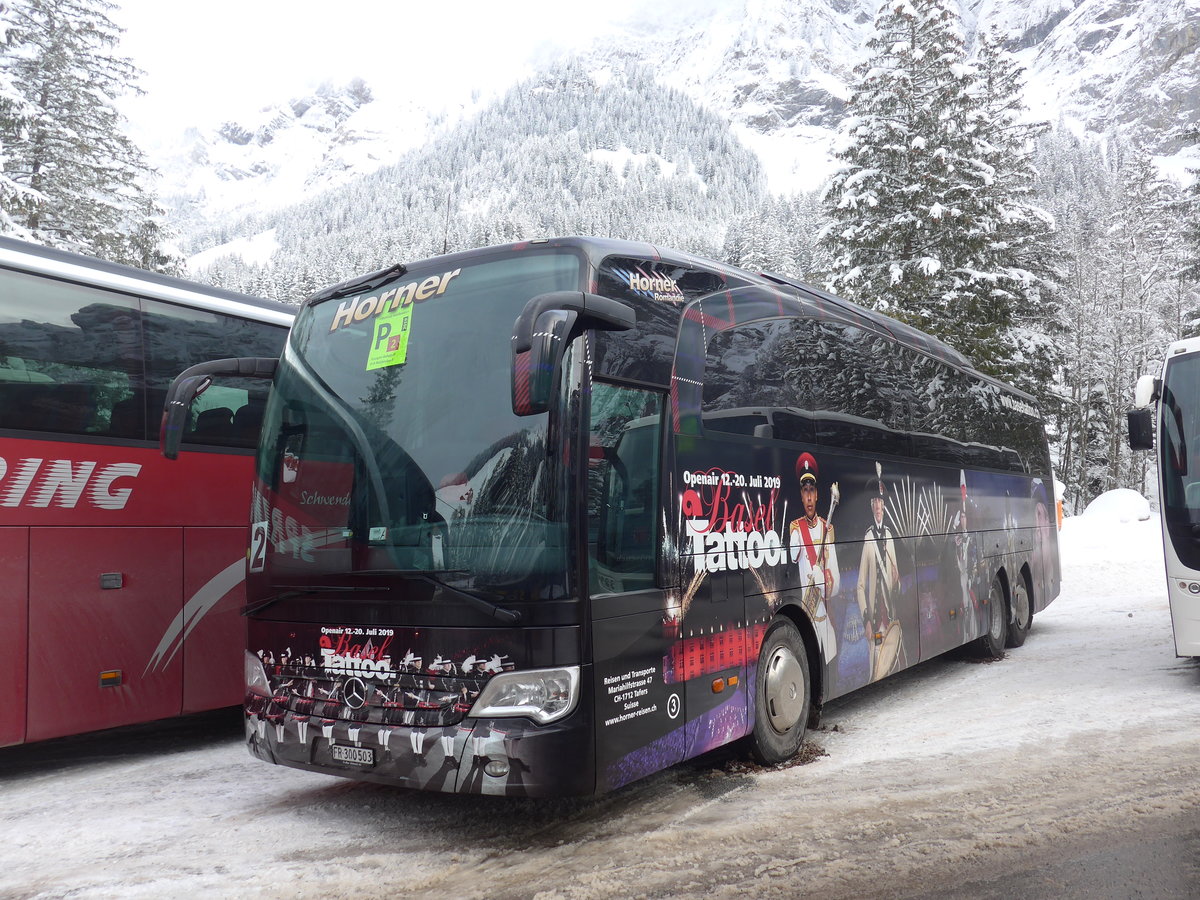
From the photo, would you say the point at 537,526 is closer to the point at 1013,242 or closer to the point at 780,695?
the point at 780,695

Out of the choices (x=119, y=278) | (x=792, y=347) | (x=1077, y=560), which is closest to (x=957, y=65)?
(x=1077, y=560)

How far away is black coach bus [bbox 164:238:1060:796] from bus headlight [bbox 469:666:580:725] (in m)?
0.01

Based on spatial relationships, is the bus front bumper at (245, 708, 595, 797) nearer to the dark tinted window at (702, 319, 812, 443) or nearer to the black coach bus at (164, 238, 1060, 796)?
the black coach bus at (164, 238, 1060, 796)

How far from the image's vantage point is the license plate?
5.00m

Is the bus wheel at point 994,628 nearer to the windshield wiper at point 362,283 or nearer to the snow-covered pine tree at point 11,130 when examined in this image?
the windshield wiper at point 362,283

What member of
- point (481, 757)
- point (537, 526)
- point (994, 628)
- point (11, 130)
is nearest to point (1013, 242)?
point (994, 628)

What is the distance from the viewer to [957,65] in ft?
83.4

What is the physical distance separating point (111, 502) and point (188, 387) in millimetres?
1752

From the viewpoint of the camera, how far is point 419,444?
508cm

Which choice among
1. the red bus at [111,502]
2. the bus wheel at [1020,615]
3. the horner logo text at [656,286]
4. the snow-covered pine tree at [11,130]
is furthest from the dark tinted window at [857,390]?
the snow-covered pine tree at [11,130]

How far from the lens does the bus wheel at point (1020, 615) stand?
476 inches

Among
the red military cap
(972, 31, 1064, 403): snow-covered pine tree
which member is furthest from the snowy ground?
(972, 31, 1064, 403): snow-covered pine tree

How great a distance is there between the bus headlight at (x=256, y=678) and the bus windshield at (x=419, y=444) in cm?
53

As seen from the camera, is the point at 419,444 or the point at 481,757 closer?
the point at 481,757
